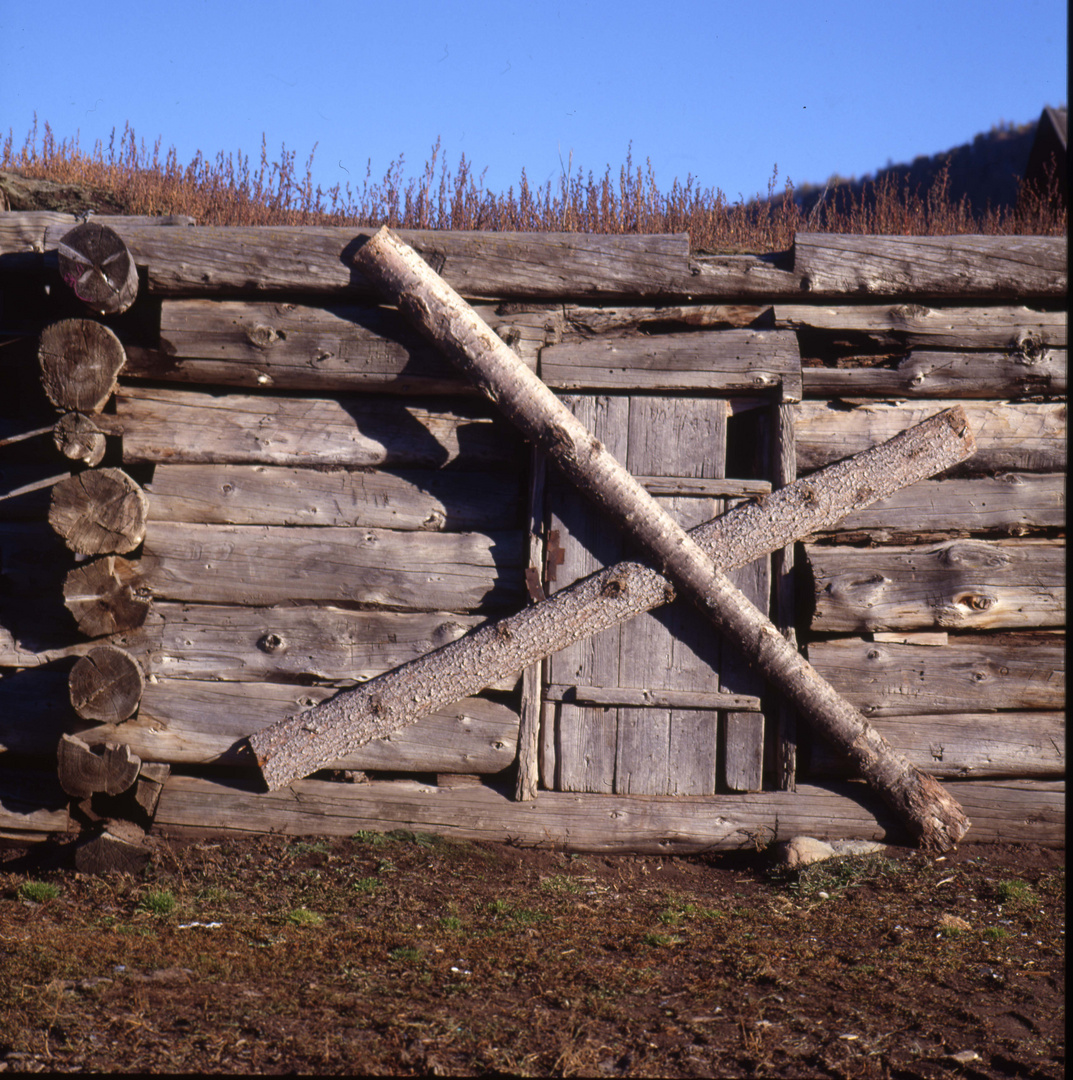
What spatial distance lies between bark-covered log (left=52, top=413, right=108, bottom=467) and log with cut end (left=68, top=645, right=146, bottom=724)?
1.02 meters

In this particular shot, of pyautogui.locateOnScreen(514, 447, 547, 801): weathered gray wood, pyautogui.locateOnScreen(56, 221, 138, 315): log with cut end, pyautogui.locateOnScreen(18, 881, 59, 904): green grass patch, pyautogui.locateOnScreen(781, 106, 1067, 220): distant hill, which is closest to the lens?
pyautogui.locateOnScreen(18, 881, 59, 904): green grass patch

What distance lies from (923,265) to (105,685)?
16.4ft

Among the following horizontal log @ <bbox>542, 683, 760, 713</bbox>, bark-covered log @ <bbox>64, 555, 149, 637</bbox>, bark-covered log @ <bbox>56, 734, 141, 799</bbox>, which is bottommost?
bark-covered log @ <bbox>56, 734, 141, 799</bbox>

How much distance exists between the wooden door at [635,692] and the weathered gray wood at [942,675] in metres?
0.57

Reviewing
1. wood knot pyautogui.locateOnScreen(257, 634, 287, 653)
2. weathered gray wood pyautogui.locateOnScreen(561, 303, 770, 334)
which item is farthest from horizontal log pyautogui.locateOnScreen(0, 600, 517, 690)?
weathered gray wood pyautogui.locateOnScreen(561, 303, 770, 334)

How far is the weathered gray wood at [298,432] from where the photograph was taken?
15.1ft

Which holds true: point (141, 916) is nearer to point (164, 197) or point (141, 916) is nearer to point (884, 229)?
point (164, 197)

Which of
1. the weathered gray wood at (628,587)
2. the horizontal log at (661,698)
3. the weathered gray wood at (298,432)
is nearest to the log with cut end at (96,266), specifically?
the weathered gray wood at (298,432)

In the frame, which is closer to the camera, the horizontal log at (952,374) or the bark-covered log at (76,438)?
the bark-covered log at (76,438)

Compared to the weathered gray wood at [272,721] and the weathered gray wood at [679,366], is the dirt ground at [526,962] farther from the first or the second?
the weathered gray wood at [679,366]

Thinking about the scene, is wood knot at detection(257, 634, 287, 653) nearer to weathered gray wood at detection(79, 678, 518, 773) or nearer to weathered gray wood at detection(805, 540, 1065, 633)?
weathered gray wood at detection(79, 678, 518, 773)

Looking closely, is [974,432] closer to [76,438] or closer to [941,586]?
[941,586]

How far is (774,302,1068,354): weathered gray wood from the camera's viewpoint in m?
4.67

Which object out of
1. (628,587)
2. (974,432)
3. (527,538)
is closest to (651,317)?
(527,538)
